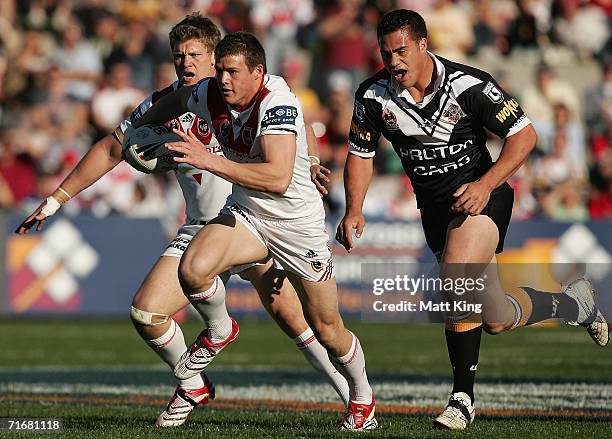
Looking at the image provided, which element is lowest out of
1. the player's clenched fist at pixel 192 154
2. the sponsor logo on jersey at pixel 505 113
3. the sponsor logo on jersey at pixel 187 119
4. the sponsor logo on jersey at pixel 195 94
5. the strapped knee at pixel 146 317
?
the strapped knee at pixel 146 317

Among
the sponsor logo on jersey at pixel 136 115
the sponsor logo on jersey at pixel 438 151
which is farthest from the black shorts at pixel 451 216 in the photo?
the sponsor logo on jersey at pixel 136 115

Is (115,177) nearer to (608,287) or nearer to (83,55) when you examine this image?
(83,55)

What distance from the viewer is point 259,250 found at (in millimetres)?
7227

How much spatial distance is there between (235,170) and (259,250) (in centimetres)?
73

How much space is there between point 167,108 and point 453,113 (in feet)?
5.73

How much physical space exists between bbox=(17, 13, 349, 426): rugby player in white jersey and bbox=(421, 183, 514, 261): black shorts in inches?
37.4

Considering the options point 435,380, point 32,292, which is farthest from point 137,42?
point 435,380

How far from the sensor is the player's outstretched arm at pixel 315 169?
23.7 feet

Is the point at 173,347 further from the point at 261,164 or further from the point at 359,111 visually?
the point at 359,111

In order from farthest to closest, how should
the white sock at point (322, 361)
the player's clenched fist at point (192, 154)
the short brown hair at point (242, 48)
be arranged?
the white sock at point (322, 361)
the short brown hair at point (242, 48)
the player's clenched fist at point (192, 154)

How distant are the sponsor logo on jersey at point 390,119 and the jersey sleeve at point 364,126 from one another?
0.17 ft

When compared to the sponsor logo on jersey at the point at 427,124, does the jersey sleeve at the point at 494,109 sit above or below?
above

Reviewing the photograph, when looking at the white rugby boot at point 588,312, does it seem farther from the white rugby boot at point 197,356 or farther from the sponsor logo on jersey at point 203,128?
the sponsor logo on jersey at point 203,128

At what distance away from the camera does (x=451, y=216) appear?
757cm
